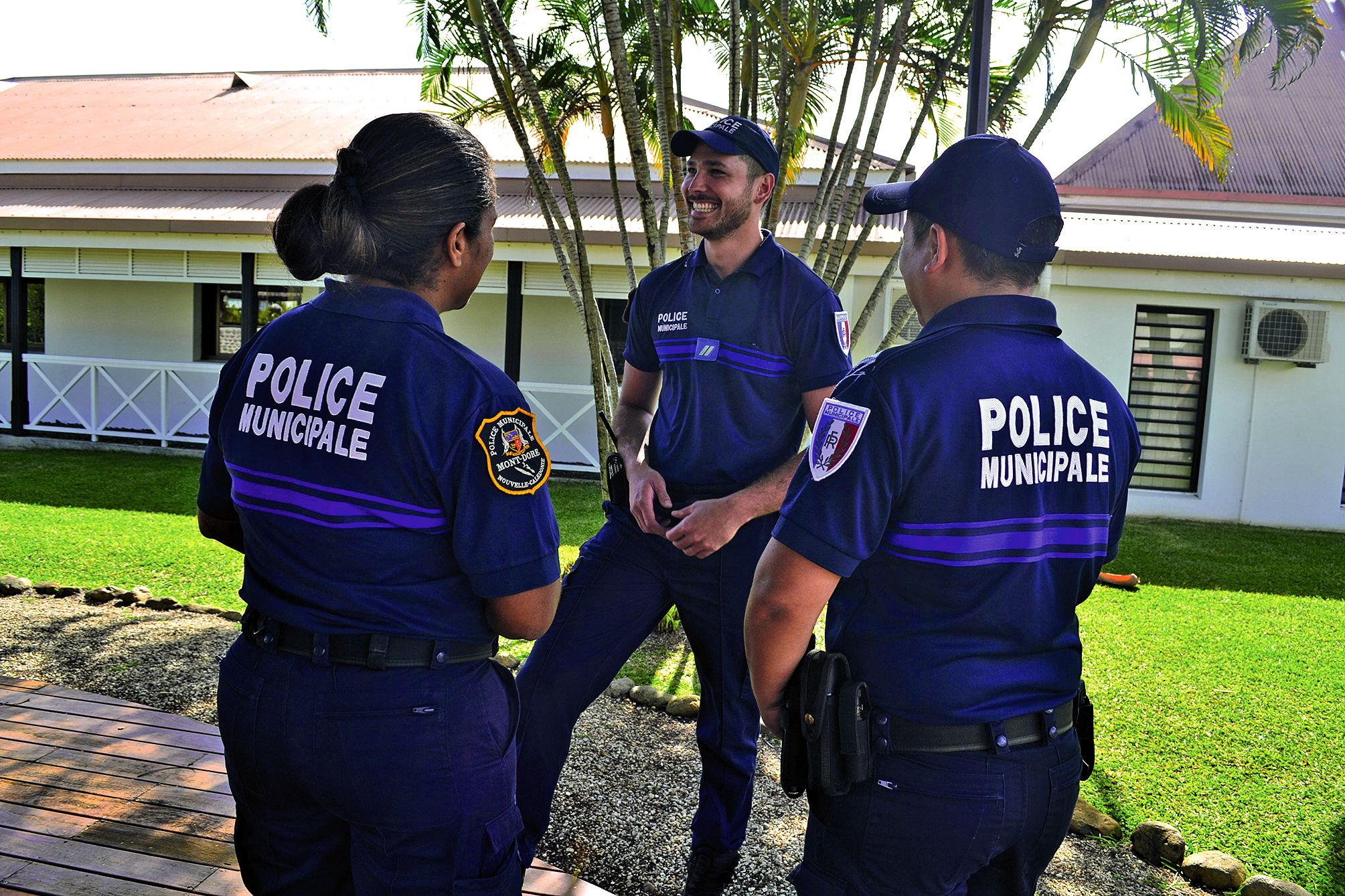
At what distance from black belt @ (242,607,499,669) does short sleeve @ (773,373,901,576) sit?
58 centimetres

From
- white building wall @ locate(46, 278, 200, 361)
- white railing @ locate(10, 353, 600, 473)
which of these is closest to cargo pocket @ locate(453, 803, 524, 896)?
white railing @ locate(10, 353, 600, 473)

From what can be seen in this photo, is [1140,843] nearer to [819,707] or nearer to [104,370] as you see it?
[819,707]

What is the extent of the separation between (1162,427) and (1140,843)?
9.33 m

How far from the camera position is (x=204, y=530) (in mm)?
2104

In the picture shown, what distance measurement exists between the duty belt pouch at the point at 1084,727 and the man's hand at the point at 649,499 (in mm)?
1245

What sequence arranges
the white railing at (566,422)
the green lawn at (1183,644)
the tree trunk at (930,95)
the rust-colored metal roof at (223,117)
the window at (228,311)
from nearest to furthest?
the green lawn at (1183,644) < the tree trunk at (930,95) < the white railing at (566,422) < the window at (228,311) < the rust-colored metal roof at (223,117)

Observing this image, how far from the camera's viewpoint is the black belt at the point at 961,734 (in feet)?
5.46

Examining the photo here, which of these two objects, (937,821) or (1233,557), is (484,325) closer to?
(1233,557)

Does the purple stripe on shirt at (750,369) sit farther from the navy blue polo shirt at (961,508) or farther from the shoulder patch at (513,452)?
the shoulder patch at (513,452)

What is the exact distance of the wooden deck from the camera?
107 inches

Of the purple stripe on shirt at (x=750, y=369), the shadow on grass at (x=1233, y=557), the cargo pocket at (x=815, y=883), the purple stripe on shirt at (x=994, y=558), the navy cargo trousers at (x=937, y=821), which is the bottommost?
the shadow on grass at (x=1233, y=557)

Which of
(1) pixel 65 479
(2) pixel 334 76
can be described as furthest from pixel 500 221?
(2) pixel 334 76

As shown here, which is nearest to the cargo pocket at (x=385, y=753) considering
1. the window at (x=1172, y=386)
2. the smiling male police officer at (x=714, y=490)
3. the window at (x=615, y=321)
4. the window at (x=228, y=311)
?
the smiling male police officer at (x=714, y=490)

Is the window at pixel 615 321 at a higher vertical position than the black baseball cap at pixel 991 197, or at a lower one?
lower
